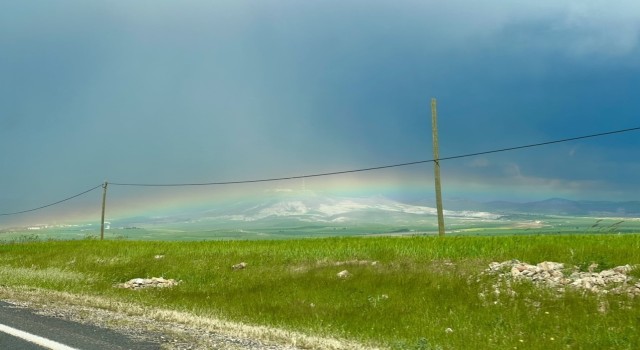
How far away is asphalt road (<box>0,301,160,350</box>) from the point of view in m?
8.92

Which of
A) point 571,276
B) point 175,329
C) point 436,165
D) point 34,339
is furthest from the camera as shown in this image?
point 436,165

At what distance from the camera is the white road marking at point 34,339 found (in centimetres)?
882

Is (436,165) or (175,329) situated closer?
(175,329)

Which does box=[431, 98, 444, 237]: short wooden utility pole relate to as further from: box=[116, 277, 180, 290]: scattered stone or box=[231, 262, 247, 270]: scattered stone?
box=[116, 277, 180, 290]: scattered stone

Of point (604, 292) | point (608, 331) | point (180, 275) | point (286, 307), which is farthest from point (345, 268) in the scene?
point (608, 331)

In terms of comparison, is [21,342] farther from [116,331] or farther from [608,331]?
[608,331]

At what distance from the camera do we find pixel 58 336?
32.2 ft

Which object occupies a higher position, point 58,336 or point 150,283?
point 58,336

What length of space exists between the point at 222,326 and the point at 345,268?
10.5 meters

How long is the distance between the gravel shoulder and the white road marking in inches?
56.1

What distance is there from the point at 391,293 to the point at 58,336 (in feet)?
36.0

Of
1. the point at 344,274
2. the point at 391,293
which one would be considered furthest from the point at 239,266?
the point at 391,293

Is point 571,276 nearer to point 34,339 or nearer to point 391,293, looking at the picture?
point 391,293

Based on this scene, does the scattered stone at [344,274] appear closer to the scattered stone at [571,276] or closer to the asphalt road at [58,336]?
the scattered stone at [571,276]
